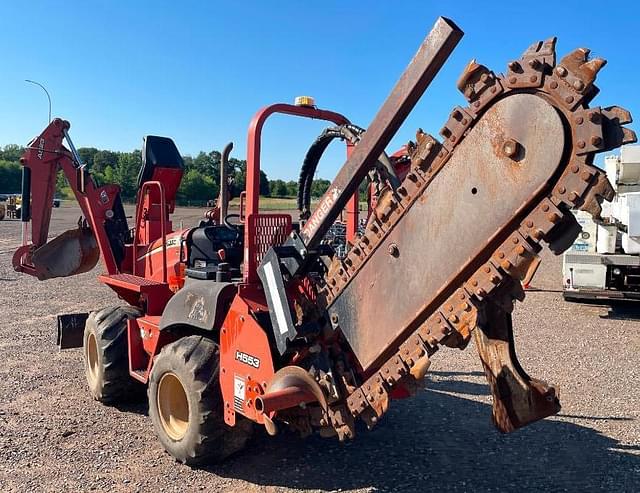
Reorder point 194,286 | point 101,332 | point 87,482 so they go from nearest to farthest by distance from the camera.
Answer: point 87,482, point 194,286, point 101,332

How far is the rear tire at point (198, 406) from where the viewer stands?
4379 millimetres

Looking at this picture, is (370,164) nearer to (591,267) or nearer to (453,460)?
(453,460)

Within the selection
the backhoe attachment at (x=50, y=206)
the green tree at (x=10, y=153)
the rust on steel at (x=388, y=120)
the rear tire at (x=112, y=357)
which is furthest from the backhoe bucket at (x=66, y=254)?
the green tree at (x=10, y=153)

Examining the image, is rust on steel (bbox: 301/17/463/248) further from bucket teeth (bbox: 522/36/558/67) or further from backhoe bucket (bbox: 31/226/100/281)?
backhoe bucket (bbox: 31/226/100/281)

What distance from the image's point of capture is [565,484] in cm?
454

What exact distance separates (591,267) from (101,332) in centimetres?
957

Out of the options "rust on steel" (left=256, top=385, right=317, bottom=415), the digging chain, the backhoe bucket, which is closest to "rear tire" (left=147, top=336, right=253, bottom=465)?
"rust on steel" (left=256, top=385, right=317, bottom=415)

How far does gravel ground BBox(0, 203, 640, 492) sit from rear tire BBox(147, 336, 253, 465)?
19 cm

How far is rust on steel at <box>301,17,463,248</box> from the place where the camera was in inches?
121

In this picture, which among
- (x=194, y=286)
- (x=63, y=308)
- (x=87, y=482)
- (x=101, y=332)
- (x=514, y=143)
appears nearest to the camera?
(x=514, y=143)

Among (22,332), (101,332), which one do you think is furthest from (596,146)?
(22,332)

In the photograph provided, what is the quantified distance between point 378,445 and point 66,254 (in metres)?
4.93

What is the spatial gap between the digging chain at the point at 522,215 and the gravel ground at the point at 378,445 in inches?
51.1

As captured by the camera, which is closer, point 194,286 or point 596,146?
point 596,146
